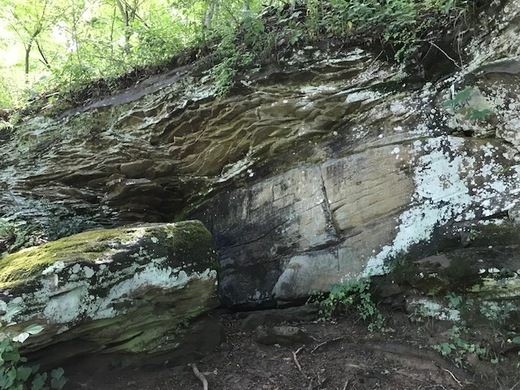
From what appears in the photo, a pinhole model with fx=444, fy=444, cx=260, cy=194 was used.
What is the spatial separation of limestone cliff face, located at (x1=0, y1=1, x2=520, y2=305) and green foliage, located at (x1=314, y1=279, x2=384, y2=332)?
0.21 meters

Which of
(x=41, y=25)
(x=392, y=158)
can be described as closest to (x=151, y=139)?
(x=392, y=158)

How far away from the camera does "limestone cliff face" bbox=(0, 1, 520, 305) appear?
4.62 m

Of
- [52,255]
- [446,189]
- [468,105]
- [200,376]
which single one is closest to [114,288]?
[52,255]

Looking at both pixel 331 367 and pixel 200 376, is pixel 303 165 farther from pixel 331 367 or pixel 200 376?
pixel 200 376

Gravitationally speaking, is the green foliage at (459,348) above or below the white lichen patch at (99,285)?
below

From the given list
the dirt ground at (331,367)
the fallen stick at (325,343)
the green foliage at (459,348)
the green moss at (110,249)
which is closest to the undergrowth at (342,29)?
the green moss at (110,249)

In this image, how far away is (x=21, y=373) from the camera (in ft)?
11.8

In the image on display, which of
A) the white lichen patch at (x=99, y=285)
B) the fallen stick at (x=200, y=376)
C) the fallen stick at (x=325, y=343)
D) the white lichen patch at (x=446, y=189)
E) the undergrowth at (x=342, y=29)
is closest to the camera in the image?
the white lichen patch at (x=99, y=285)

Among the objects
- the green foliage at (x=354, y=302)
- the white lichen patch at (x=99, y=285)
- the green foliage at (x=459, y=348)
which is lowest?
the green foliage at (x=459, y=348)

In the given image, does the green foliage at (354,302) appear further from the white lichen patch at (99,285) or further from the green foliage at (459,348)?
the white lichen patch at (99,285)

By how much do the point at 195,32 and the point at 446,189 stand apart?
4.76 m

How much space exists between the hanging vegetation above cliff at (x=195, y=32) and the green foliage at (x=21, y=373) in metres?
4.09

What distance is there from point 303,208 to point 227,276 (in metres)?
1.38

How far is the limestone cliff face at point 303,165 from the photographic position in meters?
4.62
